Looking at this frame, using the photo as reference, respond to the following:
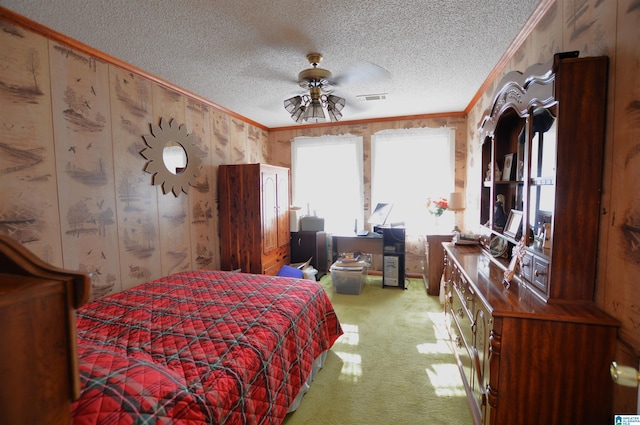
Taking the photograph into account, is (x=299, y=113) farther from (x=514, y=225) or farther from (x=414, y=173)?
(x=414, y=173)

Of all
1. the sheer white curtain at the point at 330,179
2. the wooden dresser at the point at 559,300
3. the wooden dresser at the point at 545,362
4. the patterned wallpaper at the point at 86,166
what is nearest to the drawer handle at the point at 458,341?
the wooden dresser at the point at 559,300

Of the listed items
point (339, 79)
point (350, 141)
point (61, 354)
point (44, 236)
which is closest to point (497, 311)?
point (61, 354)

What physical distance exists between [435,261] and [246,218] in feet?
8.18

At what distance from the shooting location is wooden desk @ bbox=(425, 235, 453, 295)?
148 inches

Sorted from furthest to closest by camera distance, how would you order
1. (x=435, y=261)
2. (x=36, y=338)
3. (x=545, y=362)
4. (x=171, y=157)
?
(x=435, y=261) → (x=171, y=157) → (x=545, y=362) → (x=36, y=338)

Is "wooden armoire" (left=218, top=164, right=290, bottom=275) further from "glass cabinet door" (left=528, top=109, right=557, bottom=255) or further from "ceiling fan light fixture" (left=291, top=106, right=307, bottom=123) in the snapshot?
"glass cabinet door" (left=528, top=109, right=557, bottom=255)

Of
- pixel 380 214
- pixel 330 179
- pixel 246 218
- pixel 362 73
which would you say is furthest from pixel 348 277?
pixel 362 73

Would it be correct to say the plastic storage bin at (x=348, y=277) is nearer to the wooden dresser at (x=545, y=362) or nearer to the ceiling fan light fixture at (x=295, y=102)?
the ceiling fan light fixture at (x=295, y=102)

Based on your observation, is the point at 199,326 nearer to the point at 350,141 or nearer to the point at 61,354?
the point at 61,354

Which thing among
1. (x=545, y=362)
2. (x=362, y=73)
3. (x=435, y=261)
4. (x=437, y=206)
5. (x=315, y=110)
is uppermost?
(x=362, y=73)

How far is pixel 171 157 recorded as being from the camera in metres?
3.02

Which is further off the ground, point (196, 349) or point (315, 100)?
point (315, 100)

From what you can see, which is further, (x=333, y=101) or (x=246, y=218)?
(x=246, y=218)

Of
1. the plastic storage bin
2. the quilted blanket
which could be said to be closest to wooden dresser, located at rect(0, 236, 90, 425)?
the quilted blanket
